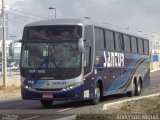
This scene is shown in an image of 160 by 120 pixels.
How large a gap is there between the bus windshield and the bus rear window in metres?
0.30

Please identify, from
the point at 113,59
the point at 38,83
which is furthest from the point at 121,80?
the point at 38,83

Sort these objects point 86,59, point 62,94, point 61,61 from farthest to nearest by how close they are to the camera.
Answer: point 86,59
point 61,61
point 62,94

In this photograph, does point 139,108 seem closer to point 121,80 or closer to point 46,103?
point 46,103

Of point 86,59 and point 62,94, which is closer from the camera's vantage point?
point 62,94

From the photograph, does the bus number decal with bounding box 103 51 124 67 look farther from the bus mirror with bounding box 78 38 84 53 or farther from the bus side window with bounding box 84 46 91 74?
the bus mirror with bounding box 78 38 84 53

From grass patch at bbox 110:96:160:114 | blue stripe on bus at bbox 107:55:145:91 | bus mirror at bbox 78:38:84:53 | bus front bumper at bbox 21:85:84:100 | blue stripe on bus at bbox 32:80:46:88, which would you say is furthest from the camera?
blue stripe on bus at bbox 107:55:145:91

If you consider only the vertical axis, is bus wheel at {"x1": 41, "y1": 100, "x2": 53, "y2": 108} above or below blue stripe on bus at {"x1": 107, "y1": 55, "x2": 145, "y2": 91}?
below

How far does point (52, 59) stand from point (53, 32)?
116 centimetres

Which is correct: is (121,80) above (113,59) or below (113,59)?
below

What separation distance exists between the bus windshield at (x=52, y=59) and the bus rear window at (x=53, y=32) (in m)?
0.30

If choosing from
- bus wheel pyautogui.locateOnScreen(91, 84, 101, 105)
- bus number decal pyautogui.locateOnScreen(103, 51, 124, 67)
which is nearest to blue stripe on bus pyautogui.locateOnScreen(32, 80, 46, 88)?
bus wheel pyautogui.locateOnScreen(91, 84, 101, 105)

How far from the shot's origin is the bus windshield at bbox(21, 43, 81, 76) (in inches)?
822

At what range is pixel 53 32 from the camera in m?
21.4

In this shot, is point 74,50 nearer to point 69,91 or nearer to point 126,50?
point 69,91
